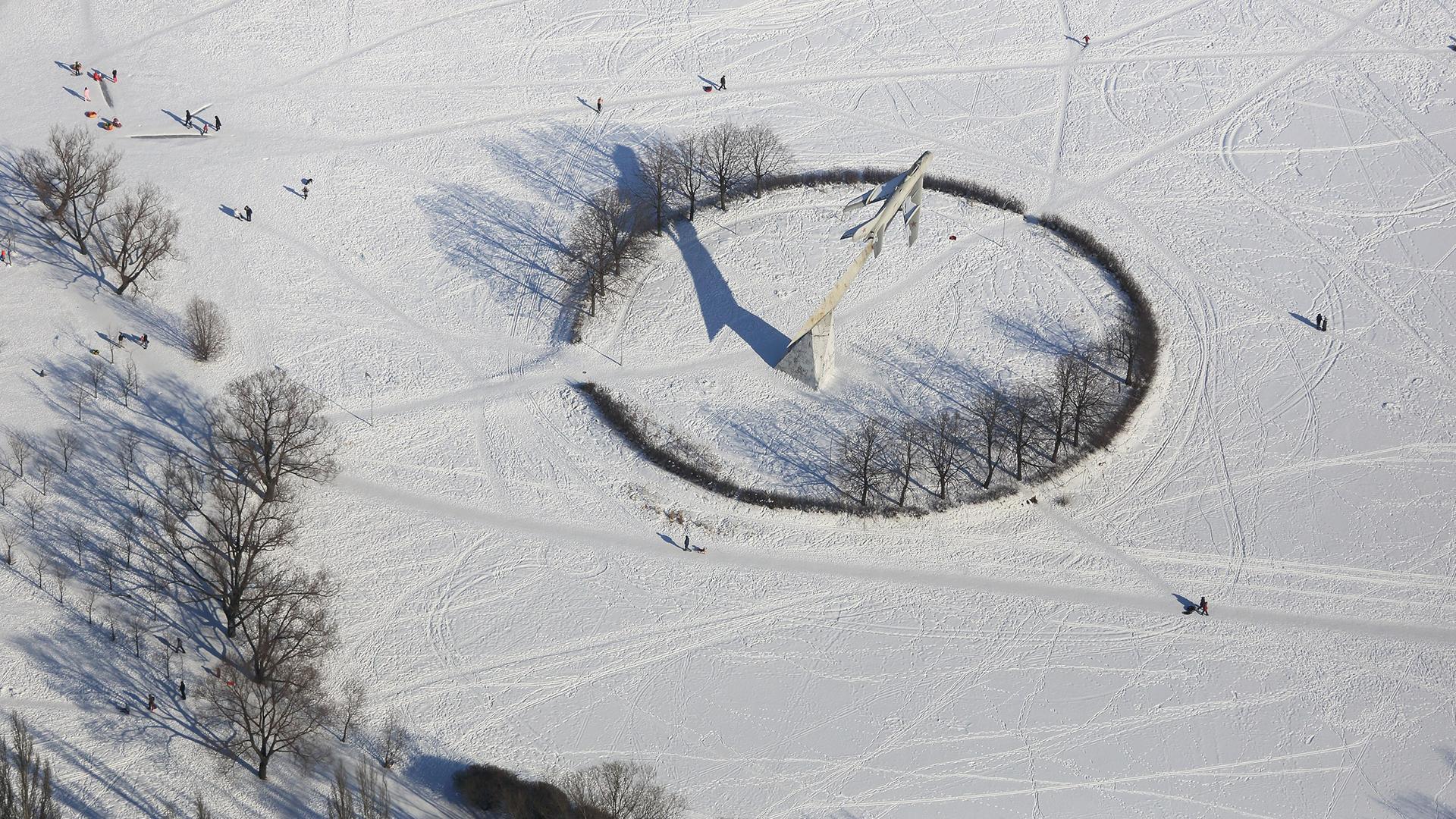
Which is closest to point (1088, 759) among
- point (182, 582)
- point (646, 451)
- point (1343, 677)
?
point (1343, 677)

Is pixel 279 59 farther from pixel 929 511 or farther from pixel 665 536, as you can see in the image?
pixel 929 511

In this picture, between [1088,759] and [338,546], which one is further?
[338,546]

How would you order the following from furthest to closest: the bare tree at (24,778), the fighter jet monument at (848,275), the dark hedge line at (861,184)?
the dark hedge line at (861,184) < the fighter jet monument at (848,275) < the bare tree at (24,778)

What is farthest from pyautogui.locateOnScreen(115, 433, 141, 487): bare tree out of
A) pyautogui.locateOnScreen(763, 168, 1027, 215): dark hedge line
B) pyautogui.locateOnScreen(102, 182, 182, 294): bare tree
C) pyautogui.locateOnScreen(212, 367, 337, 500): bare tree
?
pyautogui.locateOnScreen(763, 168, 1027, 215): dark hedge line

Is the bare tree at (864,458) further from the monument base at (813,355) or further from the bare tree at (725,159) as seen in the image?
the bare tree at (725,159)

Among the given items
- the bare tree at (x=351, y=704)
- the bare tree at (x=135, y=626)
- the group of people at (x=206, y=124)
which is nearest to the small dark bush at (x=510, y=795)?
the bare tree at (x=351, y=704)

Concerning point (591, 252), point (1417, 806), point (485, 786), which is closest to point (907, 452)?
point (591, 252)
